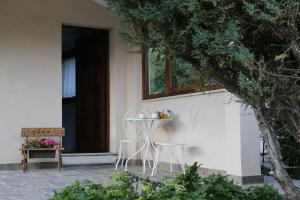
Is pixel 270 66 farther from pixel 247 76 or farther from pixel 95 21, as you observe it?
pixel 95 21

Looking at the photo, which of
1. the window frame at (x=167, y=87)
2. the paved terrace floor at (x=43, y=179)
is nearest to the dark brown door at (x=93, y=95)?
the window frame at (x=167, y=87)

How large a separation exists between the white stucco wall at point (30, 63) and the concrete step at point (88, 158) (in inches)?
23.2

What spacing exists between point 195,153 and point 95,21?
3.02 meters

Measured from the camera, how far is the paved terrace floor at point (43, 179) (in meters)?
4.25

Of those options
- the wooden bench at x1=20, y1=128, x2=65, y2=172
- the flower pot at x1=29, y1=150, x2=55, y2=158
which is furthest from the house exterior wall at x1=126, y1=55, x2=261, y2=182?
the flower pot at x1=29, y1=150, x2=55, y2=158

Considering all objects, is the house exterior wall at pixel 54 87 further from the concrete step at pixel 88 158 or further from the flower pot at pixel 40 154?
the flower pot at pixel 40 154

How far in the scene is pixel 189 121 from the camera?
6.24 m

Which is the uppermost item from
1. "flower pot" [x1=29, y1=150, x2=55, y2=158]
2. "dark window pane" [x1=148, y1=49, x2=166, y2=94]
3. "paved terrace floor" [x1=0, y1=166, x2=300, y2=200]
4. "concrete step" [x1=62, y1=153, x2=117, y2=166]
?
"dark window pane" [x1=148, y1=49, x2=166, y2=94]

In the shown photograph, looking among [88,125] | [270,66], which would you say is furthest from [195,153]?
[270,66]

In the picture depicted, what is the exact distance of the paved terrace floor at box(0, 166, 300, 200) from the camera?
425 cm

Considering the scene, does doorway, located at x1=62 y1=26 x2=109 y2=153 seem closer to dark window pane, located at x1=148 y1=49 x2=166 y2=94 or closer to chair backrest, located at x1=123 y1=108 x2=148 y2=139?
chair backrest, located at x1=123 y1=108 x2=148 y2=139

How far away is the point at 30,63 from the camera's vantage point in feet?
23.0

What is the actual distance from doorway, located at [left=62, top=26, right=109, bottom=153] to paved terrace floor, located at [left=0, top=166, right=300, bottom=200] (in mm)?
1122

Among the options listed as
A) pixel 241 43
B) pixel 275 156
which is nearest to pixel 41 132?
pixel 275 156
